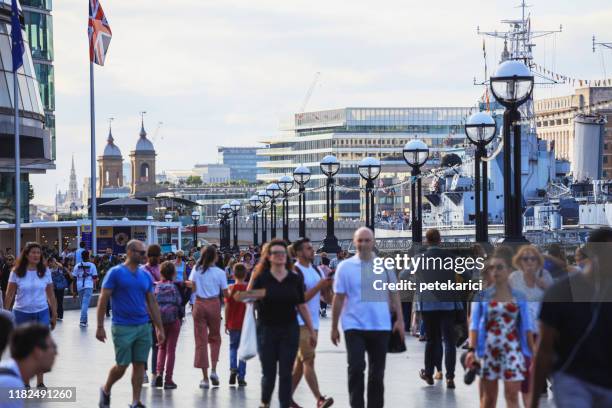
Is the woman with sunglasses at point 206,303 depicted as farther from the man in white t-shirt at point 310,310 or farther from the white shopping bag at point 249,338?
the man in white t-shirt at point 310,310

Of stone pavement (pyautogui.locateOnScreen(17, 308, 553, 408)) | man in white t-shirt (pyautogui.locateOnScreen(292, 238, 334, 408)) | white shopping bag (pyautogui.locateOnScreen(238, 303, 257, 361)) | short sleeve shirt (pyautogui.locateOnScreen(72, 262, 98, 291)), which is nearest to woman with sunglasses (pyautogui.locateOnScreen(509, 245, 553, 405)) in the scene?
man in white t-shirt (pyautogui.locateOnScreen(292, 238, 334, 408))

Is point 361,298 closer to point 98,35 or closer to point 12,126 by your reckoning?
point 98,35

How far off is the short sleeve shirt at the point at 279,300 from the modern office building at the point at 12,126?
41.9 m

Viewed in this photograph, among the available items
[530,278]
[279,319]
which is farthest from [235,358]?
[530,278]

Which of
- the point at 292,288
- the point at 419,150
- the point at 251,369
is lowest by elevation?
the point at 251,369

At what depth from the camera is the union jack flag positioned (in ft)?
155

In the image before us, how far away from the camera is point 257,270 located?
46.4 ft

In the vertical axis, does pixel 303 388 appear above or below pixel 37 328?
below

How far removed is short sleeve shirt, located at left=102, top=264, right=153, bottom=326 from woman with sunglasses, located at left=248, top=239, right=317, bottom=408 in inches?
54.5

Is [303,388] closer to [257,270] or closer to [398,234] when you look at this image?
[257,270]

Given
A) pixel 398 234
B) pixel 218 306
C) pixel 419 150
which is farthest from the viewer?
pixel 398 234

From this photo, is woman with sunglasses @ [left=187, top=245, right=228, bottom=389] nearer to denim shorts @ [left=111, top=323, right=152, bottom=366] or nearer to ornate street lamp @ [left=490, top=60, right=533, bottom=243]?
denim shorts @ [left=111, top=323, right=152, bottom=366]

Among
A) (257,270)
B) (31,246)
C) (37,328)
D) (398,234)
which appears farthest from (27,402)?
(398,234)

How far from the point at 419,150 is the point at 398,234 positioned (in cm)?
7755
